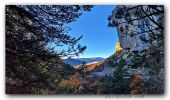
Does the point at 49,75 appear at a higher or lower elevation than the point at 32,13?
lower

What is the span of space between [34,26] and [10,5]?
274 mm

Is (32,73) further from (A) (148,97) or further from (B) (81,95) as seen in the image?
(A) (148,97)

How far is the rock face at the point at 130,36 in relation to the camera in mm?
6188

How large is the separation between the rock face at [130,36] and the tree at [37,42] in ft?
1.06

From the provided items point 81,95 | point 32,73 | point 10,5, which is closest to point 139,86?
point 81,95

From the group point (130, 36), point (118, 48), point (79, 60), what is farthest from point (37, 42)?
point (130, 36)

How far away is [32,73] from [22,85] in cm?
13

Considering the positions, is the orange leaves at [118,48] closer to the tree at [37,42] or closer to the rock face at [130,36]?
the rock face at [130,36]

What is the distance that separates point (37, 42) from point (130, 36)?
806mm

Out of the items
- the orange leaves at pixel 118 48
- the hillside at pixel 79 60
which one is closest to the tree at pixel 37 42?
the hillside at pixel 79 60

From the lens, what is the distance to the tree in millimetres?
6207

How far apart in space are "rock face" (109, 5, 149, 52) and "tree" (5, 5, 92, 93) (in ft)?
1.06

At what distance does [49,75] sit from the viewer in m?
6.25

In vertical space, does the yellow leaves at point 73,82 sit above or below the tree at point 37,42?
below
